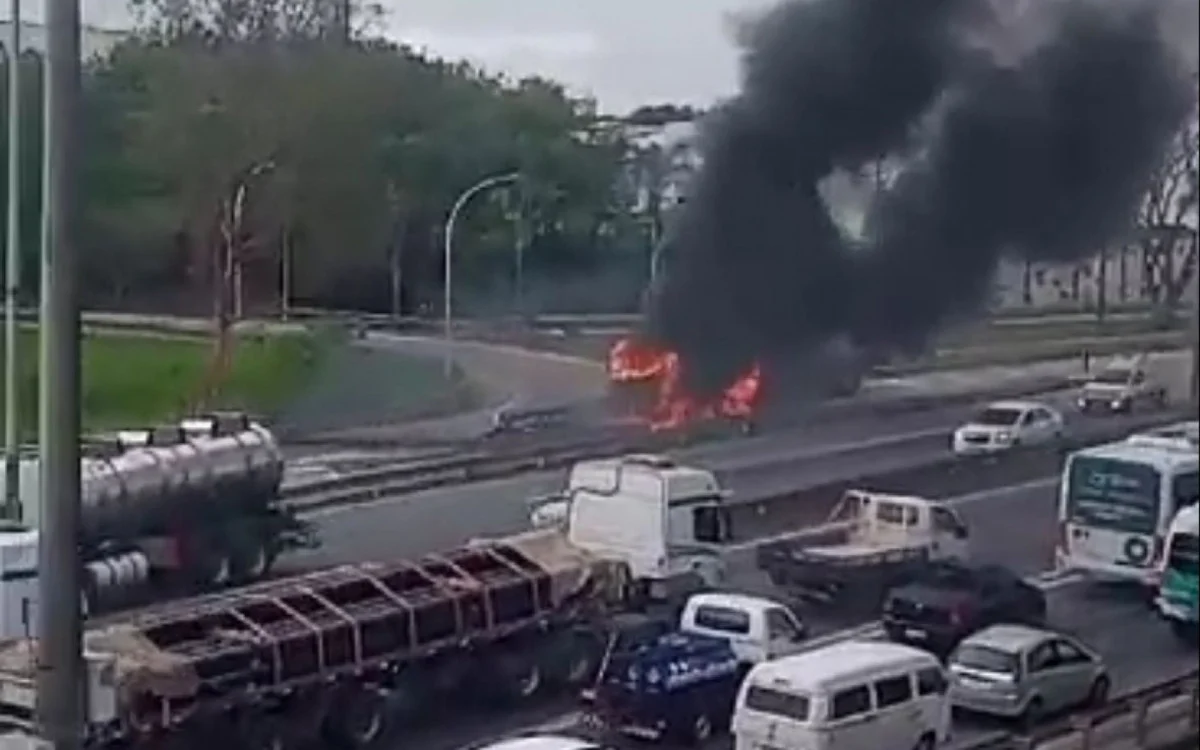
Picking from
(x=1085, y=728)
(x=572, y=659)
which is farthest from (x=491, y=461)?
(x=1085, y=728)

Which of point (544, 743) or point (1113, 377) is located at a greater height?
point (1113, 377)

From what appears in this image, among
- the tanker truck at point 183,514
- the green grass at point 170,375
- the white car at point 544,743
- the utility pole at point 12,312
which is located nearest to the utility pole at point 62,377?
the green grass at point 170,375

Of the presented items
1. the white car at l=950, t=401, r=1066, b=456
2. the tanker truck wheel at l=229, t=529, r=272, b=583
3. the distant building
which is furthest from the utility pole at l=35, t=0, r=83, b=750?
the white car at l=950, t=401, r=1066, b=456

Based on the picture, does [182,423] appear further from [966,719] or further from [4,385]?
[966,719]

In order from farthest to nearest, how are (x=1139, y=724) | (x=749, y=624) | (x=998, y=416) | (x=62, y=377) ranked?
(x=749, y=624) < (x=998, y=416) < (x=1139, y=724) < (x=62, y=377)

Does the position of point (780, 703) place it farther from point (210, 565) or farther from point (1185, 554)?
point (210, 565)

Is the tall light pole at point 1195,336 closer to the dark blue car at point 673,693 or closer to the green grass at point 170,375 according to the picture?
the dark blue car at point 673,693
